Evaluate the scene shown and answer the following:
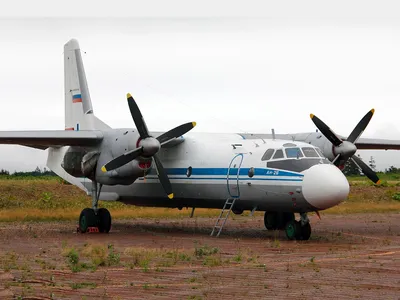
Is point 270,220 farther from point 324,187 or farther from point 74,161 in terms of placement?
point 74,161

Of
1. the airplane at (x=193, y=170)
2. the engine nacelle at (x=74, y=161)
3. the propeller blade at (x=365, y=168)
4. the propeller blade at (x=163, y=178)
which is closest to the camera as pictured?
the airplane at (x=193, y=170)

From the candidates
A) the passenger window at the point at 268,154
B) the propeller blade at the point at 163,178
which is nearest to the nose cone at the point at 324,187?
the passenger window at the point at 268,154

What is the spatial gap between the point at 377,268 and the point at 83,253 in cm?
663

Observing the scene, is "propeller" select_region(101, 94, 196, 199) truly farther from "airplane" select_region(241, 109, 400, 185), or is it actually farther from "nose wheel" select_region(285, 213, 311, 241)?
"nose wheel" select_region(285, 213, 311, 241)

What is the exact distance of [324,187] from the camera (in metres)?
18.2

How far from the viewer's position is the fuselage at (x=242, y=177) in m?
18.7

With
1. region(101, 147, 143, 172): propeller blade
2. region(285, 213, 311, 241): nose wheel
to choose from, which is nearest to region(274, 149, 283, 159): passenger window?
region(285, 213, 311, 241): nose wheel

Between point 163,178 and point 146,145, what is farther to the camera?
point 163,178

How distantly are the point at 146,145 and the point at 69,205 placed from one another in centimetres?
1883

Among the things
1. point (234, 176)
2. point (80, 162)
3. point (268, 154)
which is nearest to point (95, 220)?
point (80, 162)

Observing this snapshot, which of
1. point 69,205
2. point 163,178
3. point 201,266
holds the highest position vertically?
point 163,178

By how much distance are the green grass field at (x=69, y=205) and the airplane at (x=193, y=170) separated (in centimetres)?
671

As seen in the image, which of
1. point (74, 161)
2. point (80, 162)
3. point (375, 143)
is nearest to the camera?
point (80, 162)

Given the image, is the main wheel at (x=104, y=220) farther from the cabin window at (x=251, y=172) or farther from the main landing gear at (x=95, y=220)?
the cabin window at (x=251, y=172)
